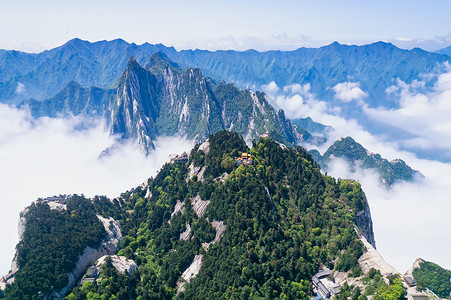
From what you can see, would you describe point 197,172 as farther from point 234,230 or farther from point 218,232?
point 234,230

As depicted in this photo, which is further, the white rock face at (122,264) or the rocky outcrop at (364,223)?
the rocky outcrop at (364,223)

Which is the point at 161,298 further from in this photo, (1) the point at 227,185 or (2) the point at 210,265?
(1) the point at 227,185

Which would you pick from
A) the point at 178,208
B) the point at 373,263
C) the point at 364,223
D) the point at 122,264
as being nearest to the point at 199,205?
the point at 178,208

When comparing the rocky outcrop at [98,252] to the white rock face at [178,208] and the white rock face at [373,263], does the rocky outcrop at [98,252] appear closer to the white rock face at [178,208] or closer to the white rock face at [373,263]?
the white rock face at [178,208]

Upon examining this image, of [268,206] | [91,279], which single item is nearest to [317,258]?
[268,206]

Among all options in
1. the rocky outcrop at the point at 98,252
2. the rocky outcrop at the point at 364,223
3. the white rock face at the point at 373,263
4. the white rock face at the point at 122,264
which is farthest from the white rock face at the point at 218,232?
the rocky outcrop at the point at 364,223

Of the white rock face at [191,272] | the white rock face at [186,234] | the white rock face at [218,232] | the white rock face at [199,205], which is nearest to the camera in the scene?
the white rock face at [191,272]
